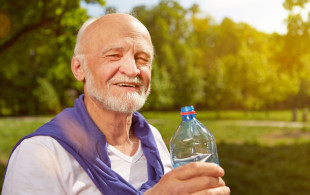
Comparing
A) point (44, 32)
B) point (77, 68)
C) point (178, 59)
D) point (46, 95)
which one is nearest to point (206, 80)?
point (178, 59)

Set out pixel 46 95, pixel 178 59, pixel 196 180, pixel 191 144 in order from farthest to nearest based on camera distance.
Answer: pixel 178 59, pixel 46 95, pixel 191 144, pixel 196 180

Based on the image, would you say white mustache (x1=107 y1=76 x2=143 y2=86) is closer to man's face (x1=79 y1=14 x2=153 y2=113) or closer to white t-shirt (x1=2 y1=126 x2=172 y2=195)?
man's face (x1=79 y1=14 x2=153 y2=113)

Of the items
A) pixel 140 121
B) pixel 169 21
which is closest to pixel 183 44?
pixel 169 21

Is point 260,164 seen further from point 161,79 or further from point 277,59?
point 161,79

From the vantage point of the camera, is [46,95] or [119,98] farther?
[46,95]

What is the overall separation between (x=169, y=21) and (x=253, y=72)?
51.4ft

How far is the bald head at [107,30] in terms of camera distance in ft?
6.23

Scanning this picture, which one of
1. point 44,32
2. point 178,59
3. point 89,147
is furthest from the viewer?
point 178,59

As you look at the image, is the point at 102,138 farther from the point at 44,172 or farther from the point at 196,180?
the point at 196,180

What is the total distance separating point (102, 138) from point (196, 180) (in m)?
0.69

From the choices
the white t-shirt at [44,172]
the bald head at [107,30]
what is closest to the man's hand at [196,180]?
the white t-shirt at [44,172]

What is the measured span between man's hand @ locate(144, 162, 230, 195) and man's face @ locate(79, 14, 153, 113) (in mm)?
630

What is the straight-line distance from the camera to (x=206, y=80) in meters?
34.5

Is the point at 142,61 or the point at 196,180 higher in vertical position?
the point at 142,61
